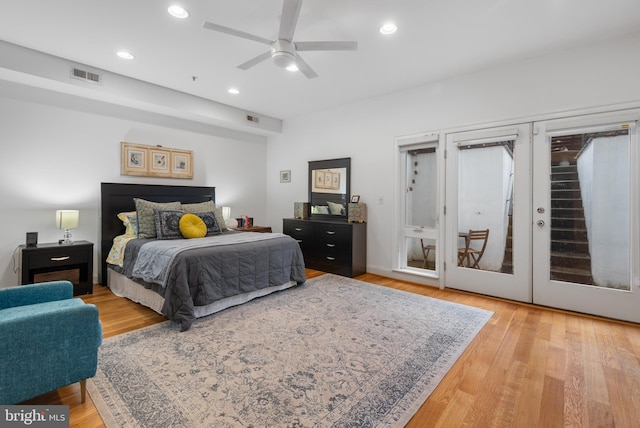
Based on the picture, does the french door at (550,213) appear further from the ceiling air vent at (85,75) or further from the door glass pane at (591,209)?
the ceiling air vent at (85,75)

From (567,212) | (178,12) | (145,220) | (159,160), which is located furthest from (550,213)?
(159,160)

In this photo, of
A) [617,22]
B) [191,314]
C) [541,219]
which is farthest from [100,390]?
[617,22]

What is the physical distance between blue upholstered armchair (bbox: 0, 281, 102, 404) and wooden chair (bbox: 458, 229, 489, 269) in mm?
3788

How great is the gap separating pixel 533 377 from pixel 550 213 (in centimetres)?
200

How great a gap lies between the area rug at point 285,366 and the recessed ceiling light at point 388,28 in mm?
2733

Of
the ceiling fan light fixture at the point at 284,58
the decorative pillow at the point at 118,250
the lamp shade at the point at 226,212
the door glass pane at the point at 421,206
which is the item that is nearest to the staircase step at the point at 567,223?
the door glass pane at the point at 421,206

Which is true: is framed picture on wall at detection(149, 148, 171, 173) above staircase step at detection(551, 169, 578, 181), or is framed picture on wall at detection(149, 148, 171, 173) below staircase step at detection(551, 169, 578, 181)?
above

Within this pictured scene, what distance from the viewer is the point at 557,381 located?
76.3 inches

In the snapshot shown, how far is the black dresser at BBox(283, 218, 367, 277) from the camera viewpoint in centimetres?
452

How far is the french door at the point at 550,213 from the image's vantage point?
2924 mm

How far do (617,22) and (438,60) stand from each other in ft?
4.89

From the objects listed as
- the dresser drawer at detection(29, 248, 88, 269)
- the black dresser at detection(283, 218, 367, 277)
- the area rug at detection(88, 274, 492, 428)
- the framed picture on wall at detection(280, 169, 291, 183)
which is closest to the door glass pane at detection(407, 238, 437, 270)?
the black dresser at detection(283, 218, 367, 277)

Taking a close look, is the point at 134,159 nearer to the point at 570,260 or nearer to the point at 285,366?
the point at 285,366

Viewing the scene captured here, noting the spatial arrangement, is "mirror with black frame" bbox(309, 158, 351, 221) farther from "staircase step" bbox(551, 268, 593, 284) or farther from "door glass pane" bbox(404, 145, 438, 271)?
"staircase step" bbox(551, 268, 593, 284)
